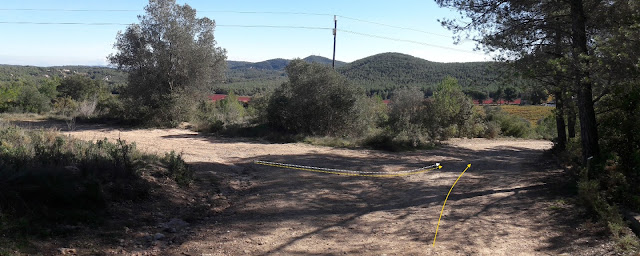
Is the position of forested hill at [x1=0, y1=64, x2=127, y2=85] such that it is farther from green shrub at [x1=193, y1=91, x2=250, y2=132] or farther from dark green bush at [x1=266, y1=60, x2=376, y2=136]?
dark green bush at [x1=266, y1=60, x2=376, y2=136]

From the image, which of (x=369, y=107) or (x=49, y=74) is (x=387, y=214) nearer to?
(x=369, y=107)

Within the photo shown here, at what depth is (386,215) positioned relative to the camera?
643 cm

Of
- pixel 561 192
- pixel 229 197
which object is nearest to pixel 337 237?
pixel 229 197

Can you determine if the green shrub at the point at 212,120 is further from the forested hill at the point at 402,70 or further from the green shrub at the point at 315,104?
the forested hill at the point at 402,70

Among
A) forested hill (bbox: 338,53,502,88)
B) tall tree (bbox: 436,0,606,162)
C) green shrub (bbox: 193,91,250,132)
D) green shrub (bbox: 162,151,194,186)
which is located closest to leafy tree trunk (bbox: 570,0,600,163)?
tall tree (bbox: 436,0,606,162)

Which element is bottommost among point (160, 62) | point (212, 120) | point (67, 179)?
point (67, 179)

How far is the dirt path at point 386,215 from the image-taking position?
4910 mm

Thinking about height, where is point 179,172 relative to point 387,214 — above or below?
above

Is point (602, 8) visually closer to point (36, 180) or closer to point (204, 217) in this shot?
point (204, 217)

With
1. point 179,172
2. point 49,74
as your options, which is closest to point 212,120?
point 179,172

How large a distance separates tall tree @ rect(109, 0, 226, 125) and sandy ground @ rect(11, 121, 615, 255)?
34.0 feet

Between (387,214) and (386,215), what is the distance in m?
0.08

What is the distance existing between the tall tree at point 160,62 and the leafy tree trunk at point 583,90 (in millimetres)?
18523

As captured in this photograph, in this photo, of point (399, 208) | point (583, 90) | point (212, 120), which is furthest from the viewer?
point (212, 120)
